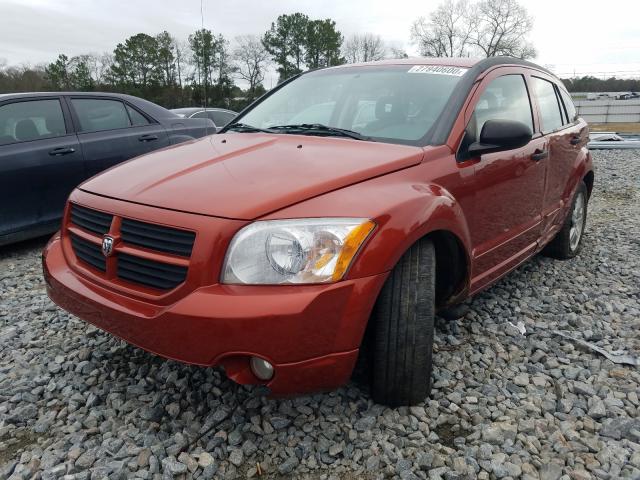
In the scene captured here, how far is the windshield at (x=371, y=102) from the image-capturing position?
2582 millimetres

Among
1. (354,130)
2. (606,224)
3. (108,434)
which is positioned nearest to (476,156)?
(354,130)

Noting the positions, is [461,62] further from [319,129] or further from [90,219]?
[90,219]

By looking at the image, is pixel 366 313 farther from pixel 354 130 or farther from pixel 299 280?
pixel 354 130

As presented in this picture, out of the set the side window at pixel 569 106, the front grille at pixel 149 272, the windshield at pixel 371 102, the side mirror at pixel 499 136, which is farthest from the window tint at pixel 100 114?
the side window at pixel 569 106

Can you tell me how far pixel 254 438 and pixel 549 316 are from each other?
211 centimetres

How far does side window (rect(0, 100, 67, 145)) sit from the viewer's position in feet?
14.6

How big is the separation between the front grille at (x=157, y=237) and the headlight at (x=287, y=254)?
0.59 feet

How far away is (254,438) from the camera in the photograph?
2055 mm

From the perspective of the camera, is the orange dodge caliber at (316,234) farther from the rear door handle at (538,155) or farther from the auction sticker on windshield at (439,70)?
the rear door handle at (538,155)

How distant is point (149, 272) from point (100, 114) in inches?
153

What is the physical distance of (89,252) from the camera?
2.20 metres

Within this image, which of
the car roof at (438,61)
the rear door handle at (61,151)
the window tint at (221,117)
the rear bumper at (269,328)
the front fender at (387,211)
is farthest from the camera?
the window tint at (221,117)

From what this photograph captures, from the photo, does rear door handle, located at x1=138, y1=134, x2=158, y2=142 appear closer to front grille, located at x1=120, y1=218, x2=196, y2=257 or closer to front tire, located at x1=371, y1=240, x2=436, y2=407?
front grille, located at x1=120, y1=218, x2=196, y2=257

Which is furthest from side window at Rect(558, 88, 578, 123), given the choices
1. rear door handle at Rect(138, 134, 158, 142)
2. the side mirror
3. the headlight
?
rear door handle at Rect(138, 134, 158, 142)
